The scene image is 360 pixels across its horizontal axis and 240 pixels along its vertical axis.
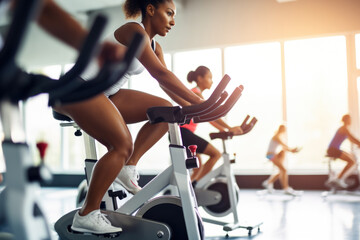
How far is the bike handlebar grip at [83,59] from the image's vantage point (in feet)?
2.07

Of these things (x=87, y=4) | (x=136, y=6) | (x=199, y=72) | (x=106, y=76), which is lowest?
(x=106, y=76)

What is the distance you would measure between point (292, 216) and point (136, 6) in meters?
2.53

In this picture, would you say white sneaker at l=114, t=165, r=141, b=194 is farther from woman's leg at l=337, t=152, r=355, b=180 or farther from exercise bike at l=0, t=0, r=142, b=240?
woman's leg at l=337, t=152, r=355, b=180

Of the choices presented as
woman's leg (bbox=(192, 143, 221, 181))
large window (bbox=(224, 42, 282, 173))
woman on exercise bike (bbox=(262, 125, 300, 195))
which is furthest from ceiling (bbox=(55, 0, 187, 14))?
woman's leg (bbox=(192, 143, 221, 181))

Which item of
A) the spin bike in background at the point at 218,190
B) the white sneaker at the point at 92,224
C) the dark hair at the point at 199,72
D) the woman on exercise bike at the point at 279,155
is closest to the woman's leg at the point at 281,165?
the woman on exercise bike at the point at 279,155

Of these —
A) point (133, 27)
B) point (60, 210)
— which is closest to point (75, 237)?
point (133, 27)

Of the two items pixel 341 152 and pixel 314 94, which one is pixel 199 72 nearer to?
pixel 341 152

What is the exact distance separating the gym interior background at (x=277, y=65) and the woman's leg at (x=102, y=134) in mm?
4599

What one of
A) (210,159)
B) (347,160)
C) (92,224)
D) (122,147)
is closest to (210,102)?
(122,147)

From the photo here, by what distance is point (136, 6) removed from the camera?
2.00 metres

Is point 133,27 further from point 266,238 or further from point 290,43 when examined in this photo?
point 290,43

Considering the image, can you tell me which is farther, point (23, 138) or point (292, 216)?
point (292, 216)

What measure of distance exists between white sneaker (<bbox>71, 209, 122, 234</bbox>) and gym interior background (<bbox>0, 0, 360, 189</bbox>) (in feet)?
15.3

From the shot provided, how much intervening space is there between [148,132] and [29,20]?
1430mm
